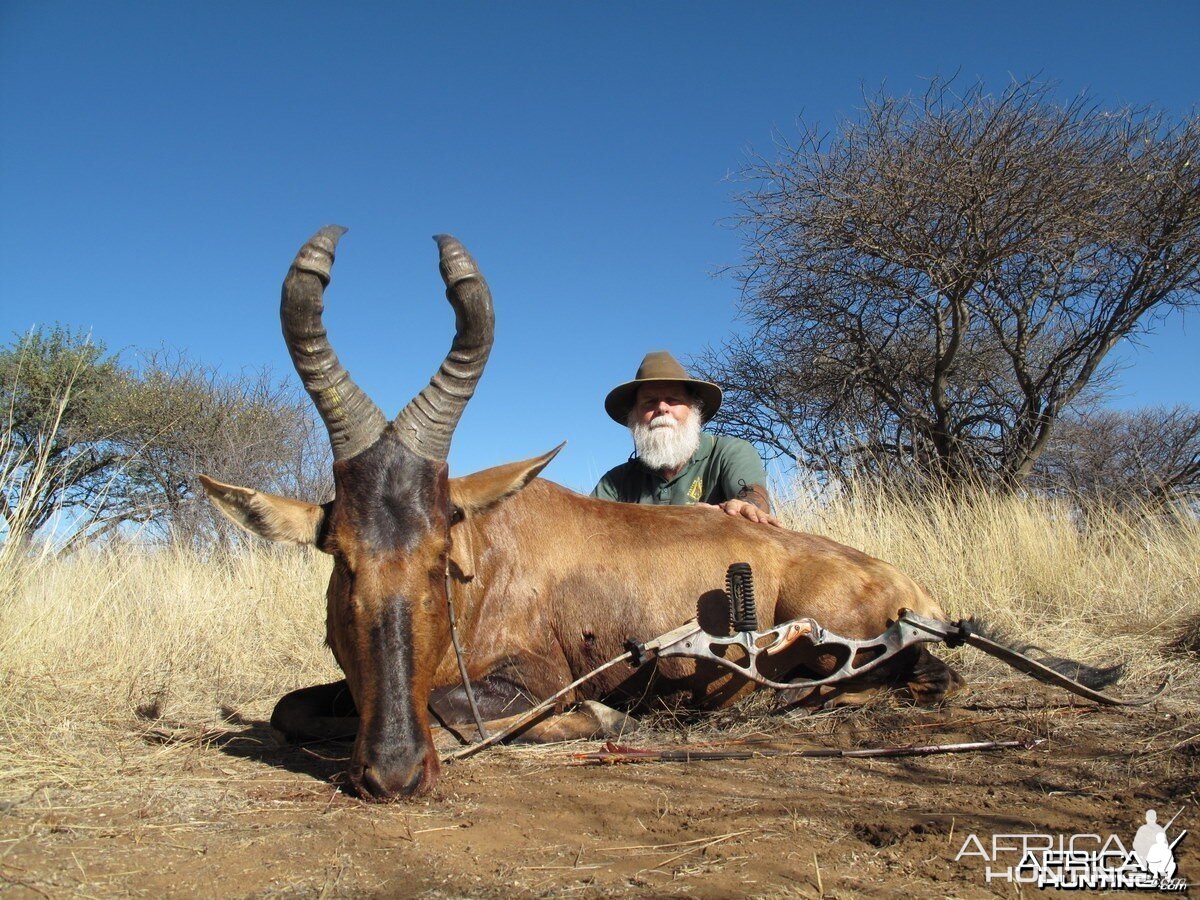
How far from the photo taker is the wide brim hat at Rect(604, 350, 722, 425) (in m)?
6.91

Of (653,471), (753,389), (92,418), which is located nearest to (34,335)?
(92,418)

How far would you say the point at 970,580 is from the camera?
7.84 m

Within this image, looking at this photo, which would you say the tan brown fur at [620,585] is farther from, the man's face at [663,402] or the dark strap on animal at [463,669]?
the man's face at [663,402]

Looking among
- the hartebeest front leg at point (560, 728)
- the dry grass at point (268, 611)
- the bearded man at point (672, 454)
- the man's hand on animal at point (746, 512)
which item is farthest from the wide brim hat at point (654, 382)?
the hartebeest front leg at point (560, 728)

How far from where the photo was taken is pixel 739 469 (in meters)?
6.71

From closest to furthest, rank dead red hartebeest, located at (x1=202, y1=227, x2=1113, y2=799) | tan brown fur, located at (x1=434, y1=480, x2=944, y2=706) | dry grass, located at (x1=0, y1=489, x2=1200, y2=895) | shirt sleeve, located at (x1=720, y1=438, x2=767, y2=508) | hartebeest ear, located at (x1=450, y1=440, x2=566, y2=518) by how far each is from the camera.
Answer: dry grass, located at (x1=0, y1=489, x2=1200, y2=895)
dead red hartebeest, located at (x1=202, y1=227, x2=1113, y2=799)
hartebeest ear, located at (x1=450, y1=440, x2=566, y2=518)
tan brown fur, located at (x1=434, y1=480, x2=944, y2=706)
shirt sleeve, located at (x1=720, y1=438, x2=767, y2=508)

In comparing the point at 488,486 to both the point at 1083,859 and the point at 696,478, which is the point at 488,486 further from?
the point at 696,478

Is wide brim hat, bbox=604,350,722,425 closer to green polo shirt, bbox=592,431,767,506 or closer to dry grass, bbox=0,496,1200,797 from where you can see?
green polo shirt, bbox=592,431,767,506

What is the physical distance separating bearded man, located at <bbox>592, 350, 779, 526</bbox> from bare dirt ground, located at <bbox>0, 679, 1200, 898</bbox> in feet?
9.57

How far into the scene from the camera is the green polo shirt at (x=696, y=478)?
6.78 m

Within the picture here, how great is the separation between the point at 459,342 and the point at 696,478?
3319mm

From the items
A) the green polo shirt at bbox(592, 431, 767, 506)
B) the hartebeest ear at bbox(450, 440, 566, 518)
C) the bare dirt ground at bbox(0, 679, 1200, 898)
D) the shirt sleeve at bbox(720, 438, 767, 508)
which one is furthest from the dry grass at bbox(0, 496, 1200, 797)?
the green polo shirt at bbox(592, 431, 767, 506)

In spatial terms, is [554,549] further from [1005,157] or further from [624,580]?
[1005,157]

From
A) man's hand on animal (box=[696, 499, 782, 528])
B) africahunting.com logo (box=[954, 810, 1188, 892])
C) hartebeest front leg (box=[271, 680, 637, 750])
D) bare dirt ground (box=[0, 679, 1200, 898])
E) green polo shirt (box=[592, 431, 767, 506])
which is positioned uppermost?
green polo shirt (box=[592, 431, 767, 506])
